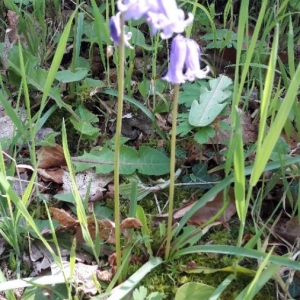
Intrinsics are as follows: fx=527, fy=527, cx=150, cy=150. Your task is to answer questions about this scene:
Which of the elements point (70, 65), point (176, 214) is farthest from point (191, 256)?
point (70, 65)

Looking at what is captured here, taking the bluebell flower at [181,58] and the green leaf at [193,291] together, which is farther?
the green leaf at [193,291]

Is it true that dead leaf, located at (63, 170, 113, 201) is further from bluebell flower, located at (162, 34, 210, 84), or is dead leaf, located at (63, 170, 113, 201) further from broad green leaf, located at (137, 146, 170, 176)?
bluebell flower, located at (162, 34, 210, 84)

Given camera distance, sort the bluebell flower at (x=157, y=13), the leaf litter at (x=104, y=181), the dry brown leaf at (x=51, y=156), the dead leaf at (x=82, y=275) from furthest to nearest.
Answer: the dry brown leaf at (x=51, y=156) → the leaf litter at (x=104, y=181) → the dead leaf at (x=82, y=275) → the bluebell flower at (x=157, y=13)

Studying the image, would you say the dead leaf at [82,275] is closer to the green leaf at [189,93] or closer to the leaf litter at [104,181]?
the leaf litter at [104,181]

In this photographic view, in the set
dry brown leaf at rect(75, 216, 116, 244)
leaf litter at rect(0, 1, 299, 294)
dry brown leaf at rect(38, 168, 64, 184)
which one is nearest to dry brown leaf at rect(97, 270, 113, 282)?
leaf litter at rect(0, 1, 299, 294)

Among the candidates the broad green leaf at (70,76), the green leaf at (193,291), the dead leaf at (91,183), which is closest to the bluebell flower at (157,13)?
the green leaf at (193,291)

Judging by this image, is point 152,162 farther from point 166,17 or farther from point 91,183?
point 166,17
